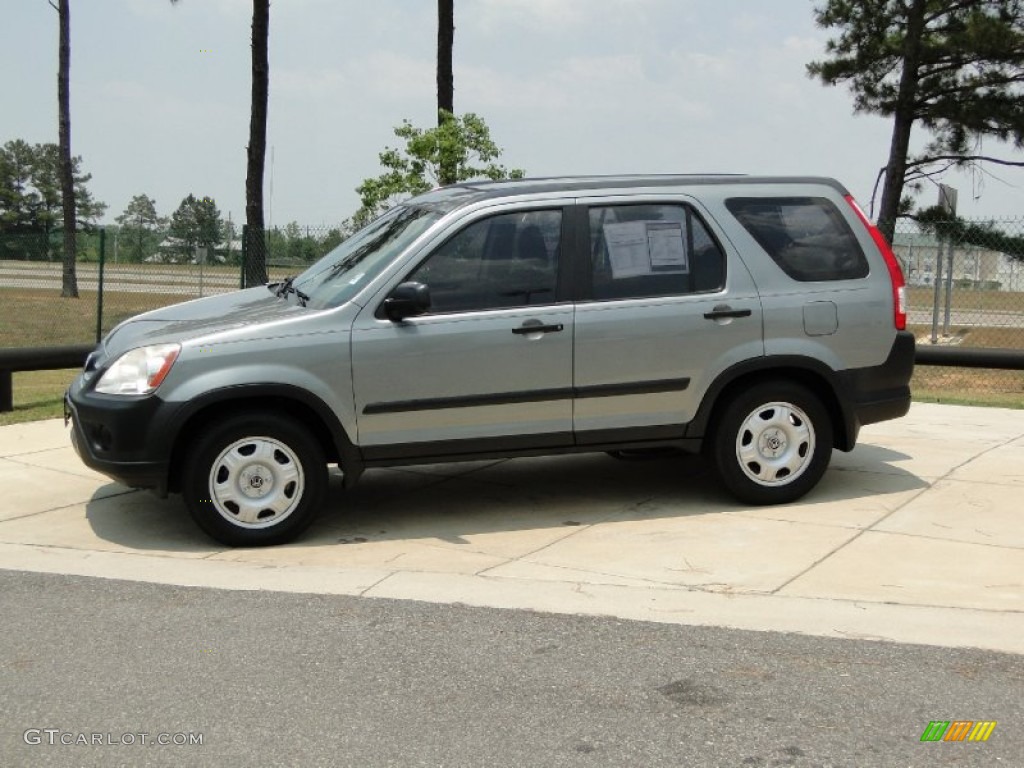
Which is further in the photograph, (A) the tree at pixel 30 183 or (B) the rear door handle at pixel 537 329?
(A) the tree at pixel 30 183

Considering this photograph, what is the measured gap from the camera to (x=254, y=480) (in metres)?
6.28

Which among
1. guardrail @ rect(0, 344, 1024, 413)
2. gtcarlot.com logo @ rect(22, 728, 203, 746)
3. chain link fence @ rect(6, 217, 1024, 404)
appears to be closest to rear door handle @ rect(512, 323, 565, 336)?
gtcarlot.com logo @ rect(22, 728, 203, 746)

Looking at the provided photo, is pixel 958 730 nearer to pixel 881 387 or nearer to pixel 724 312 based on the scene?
pixel 724 312

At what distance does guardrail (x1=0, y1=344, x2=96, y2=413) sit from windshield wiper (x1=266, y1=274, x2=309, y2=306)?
12.3 feet

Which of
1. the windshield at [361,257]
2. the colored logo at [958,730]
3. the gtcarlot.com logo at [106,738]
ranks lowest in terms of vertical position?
the gtcarlot.com logo at [106,738]

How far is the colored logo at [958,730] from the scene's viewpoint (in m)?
3.91

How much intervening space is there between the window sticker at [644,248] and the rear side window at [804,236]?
0.40 metres

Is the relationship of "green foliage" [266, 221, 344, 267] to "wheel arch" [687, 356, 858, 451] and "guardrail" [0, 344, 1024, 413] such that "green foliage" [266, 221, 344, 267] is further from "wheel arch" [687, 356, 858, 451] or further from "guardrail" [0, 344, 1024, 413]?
"wheel arch" [687, 356, 858, 451]

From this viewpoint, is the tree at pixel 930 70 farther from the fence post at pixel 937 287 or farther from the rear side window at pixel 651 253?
the rear side window at pixel 651 253

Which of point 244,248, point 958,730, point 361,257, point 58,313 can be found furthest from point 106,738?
point 58,313

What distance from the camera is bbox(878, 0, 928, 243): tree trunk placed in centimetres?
1842

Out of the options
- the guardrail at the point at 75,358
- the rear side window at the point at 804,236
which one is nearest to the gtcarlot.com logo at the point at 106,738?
the rear side window at the point at 804,236

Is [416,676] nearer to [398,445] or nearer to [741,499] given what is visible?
[398,445]

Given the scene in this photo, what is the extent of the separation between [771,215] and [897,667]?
3186 millimetres
